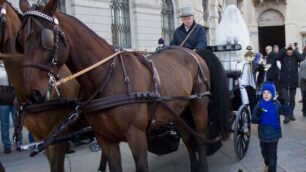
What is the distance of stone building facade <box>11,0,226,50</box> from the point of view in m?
14.4

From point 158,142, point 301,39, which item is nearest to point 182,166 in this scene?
point 158,142

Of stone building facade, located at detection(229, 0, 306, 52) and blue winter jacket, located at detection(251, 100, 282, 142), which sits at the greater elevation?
stone building facade, located at detection(229, 0, 306, 52)

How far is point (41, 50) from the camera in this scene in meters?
3.71

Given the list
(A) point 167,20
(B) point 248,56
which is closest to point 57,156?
(B) point 248,56

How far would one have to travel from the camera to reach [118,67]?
429 cm

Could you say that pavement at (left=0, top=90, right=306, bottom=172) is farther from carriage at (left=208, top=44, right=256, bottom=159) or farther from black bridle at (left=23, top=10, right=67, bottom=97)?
black bridle at (left=23, top=10, right=67, bottom=97)

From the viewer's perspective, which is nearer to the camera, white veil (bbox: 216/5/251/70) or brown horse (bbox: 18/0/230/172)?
brown horse (bbox: 18/0/230/172)

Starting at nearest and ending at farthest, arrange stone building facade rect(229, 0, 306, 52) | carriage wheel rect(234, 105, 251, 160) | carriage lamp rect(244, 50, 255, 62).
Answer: carriage wheel rect(234, 105, 251, 160), carriage lamp rect(244, 50, 255, 62), stone building facade rect(229, 0, 306, 52)

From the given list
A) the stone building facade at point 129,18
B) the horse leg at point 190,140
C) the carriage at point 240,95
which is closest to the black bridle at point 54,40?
the horse leg at point 190,140

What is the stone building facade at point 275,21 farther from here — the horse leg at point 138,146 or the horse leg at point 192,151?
the horse leg at point 138,146

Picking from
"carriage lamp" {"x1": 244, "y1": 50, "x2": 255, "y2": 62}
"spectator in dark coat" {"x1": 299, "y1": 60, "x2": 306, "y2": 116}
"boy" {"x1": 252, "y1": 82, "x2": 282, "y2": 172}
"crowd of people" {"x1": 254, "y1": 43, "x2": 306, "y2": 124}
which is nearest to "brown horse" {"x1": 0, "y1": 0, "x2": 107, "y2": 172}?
"boy" {"x1": 252, "y1": 82, "x2": 282, "y2": 172}

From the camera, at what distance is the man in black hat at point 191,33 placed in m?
6.65

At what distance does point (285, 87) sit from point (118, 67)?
8091mm

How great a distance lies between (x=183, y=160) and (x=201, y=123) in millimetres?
1625
